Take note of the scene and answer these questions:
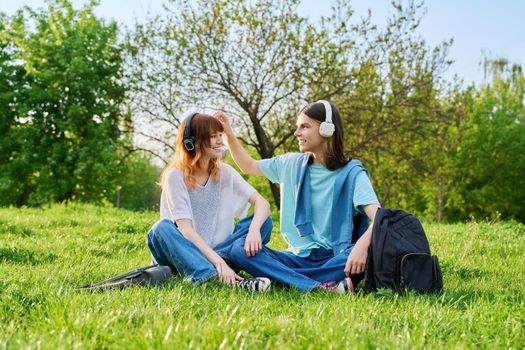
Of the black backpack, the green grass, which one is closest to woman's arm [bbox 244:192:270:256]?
the green grass

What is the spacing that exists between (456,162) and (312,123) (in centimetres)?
3110

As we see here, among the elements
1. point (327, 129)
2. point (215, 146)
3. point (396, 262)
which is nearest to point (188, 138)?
point (215, 146)

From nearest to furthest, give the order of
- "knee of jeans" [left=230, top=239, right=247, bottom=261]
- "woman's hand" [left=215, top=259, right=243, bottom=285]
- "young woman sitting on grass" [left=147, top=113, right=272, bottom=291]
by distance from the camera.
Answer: "woman's hand" [left=215, top=259, right=243, bottom=285] < "young woman sitting on grass" [left=147, top=113, right=272, bottom=291] < "knee of jeans" [left=230, top=239, right=247, bottom=261]

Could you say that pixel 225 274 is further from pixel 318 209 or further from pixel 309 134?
pixel 309 134

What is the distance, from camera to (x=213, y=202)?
5.33 metres

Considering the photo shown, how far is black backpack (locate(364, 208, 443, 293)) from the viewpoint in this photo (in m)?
4.38

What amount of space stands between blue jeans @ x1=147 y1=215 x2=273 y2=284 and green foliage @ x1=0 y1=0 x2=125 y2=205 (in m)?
18.1

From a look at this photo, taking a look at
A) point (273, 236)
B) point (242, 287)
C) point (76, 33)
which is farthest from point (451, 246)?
point (76, 33)

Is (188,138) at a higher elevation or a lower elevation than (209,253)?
higher

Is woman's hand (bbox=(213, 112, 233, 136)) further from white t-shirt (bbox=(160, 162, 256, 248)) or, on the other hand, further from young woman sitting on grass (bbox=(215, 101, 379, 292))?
white t-shirt (bbox=(160, 162, 256, 248))

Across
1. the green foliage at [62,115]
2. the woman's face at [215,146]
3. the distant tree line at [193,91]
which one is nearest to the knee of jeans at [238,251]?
the woman's face at [215,146]

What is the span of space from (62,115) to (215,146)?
21.2 m

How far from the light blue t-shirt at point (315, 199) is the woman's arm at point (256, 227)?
11.6 inches

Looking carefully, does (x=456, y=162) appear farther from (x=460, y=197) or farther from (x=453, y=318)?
(x=453, y=318)
